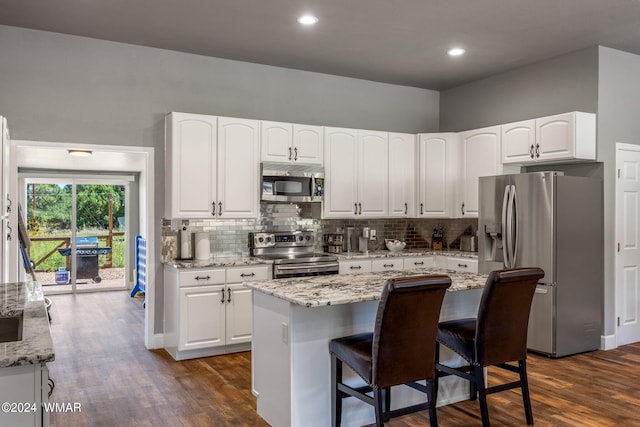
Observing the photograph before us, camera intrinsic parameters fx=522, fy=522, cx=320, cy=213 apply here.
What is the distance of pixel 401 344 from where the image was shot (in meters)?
2.73

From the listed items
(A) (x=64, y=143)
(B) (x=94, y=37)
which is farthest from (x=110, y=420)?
(B) (x=94, y=37)

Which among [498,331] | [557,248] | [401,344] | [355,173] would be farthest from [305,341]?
[355,173]

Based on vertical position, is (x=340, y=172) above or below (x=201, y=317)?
above

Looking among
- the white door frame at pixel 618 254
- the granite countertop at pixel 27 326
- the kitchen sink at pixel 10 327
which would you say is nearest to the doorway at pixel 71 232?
the granite countertop at pixel 27 326

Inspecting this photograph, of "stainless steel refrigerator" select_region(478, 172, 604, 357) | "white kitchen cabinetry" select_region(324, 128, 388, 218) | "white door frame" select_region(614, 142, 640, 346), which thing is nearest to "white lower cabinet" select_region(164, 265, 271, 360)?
"white kitchen cabinetry" select_region(324, 128, 388, 218)

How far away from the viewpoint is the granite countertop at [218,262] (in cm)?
475

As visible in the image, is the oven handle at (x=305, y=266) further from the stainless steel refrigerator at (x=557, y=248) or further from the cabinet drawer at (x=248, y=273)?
the stainless steel refrigerator at (x=557, y=248)

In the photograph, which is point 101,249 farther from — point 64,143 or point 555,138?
point 555,138

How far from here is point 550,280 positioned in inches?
188

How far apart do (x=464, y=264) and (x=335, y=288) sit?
2.91 metres

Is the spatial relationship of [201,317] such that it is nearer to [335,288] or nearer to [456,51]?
[335,288]

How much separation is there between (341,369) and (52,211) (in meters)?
7.56

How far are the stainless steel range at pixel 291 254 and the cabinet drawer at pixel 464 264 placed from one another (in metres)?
1.38

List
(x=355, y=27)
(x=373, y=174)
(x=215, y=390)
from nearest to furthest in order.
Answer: (x=215, y=390) → (x=355, y=27) → (x=373, y=174)
